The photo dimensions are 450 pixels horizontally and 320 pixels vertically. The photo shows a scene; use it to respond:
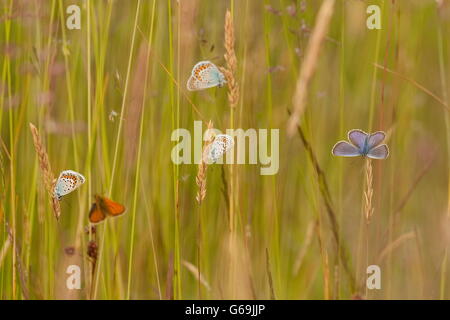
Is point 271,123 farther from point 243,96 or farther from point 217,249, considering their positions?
point 217,249

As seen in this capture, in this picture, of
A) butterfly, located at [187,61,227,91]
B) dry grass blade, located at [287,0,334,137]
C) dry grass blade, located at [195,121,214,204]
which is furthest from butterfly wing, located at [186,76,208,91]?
dry grass blade, located at [287,0,334,137]

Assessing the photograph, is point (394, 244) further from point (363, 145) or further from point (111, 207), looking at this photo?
point (111, 207)

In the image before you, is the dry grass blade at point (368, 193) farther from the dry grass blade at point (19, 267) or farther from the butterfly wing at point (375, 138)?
the dry grass blade at point (19, 267)

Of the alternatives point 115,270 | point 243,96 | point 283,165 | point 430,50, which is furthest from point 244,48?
point 115,270

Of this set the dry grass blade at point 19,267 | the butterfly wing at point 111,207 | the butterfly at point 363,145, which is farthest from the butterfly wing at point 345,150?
the dry grass blade at point 19,267

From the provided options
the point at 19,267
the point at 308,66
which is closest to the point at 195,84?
the point at 308,66
